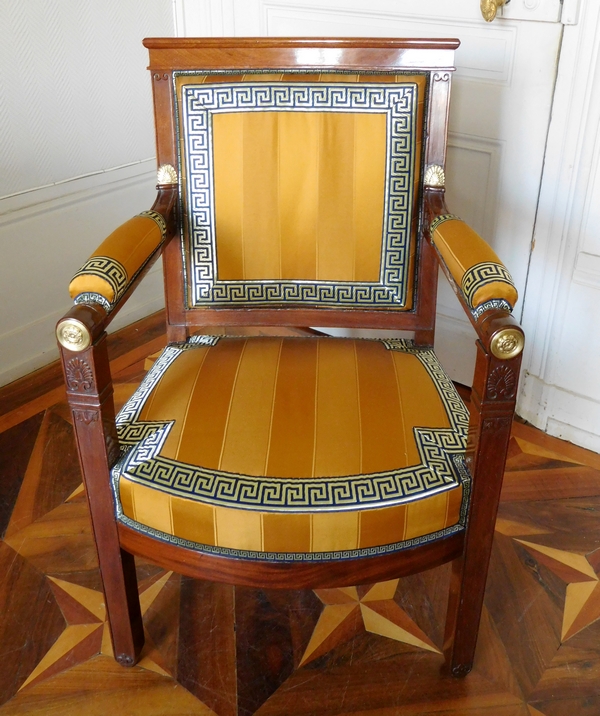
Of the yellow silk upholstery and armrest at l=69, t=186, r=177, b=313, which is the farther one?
the yellow silk upholstery

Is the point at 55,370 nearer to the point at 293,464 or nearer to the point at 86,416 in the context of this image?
the point at 86,416

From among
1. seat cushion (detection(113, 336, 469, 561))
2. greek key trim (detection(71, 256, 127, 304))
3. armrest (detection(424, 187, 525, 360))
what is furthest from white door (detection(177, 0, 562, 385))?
greek key trim (detection(71, 256, 127, 304))

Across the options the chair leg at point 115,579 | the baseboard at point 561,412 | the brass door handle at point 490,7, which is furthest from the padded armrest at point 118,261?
the baseboard at point 561,412

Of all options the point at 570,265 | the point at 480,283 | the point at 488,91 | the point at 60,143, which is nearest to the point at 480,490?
the point at 480,283

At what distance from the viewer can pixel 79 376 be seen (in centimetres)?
94

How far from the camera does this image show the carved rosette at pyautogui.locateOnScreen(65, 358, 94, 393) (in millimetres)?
933

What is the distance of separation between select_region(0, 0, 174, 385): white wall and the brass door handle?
109 cm

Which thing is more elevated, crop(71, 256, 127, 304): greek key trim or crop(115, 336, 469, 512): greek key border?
crop(71, 256, 127, 304): greek key trim

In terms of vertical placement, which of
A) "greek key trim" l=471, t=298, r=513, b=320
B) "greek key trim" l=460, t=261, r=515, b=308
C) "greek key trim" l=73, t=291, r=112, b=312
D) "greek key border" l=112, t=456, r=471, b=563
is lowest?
"greek key border" l=112, t=456, r=471, b=563

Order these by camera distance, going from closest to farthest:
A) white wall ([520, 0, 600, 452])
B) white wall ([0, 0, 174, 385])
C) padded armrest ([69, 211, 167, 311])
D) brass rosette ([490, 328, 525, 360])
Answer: brass rosette ([490, 328, 525, 360])
padded armrest ([69, 211, 167, 311])
white wall ([520, 0, 600, 452])
white wall ([0, 0, 174, 385])

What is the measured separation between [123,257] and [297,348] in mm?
355

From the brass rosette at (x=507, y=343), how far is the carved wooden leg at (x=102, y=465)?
508 millimetres

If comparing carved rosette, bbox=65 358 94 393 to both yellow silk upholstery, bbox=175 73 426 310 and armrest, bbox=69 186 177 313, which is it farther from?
yellow silk upholstery, bbox=175 73 426 310

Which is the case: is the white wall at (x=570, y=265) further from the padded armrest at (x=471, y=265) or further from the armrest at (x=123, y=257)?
the armrest at (x=123, y=257)
